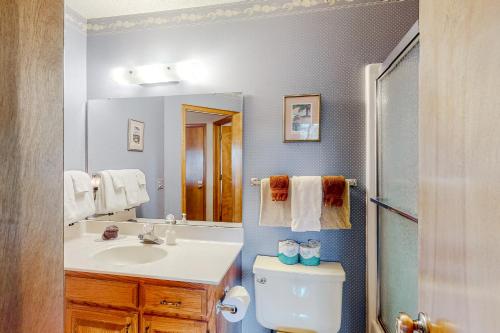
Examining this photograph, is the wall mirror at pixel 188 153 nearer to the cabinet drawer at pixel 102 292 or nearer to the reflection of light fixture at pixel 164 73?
the reflection of light fixture at pixel 164 73

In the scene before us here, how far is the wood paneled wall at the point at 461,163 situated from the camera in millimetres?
320

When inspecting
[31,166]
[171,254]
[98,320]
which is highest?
[31,166]

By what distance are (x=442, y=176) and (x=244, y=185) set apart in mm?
1265

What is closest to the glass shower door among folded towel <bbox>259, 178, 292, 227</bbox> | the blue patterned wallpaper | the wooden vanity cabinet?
the blue patterned wallpaper

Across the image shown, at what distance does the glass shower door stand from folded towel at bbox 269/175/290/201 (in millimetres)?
508

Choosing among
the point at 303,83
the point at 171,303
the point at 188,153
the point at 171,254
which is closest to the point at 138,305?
the point at 171,303

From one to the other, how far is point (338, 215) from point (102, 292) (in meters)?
1.30

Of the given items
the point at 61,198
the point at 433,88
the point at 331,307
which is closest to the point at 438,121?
the point at 433,88

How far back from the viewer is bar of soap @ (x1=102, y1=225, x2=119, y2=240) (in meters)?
1.64

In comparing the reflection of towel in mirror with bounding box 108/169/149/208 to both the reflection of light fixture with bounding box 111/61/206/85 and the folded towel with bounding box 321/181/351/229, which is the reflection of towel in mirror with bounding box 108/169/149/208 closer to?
the reflection of light fixture with bounding box 111/61/206/85

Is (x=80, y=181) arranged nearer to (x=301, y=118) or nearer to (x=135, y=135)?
(x=135, y=135)

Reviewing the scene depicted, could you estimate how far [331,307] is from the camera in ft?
4.42

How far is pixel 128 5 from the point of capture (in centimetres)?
167

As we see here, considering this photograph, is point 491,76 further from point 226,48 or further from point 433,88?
point 226,48
